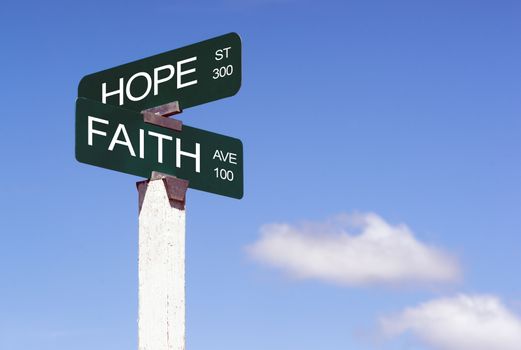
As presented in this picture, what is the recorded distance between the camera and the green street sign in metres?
6.46

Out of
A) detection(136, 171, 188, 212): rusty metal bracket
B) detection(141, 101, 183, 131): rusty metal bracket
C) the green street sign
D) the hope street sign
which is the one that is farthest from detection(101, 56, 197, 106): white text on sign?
detection(136, 171, 188, 212): rusty metal bracket

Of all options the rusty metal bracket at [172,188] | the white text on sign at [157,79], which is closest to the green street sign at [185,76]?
the white text on sign at [157,79]

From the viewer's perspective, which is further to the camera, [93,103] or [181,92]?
[181,92]

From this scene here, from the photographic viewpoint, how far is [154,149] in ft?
20.4

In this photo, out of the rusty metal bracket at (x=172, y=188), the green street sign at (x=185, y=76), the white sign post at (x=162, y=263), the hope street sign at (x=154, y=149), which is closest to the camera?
the white sign post at (x=162, y=263)

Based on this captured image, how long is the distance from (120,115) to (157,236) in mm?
737

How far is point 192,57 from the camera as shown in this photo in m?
6.56

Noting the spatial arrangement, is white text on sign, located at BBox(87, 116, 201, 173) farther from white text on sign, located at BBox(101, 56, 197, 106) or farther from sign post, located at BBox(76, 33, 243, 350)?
white text on sign, located at BBox(101, 56, 197, 106)

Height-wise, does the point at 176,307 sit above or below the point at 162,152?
below

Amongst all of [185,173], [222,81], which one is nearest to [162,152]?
[185,173]

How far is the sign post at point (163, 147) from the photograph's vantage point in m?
5.97

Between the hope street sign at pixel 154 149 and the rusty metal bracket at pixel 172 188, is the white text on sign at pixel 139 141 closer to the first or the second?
the hope street sign at pixel 154 149

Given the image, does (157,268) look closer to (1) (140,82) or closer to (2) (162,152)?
(2) (162,152)

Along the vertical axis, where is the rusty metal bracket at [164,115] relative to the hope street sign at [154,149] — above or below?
above
